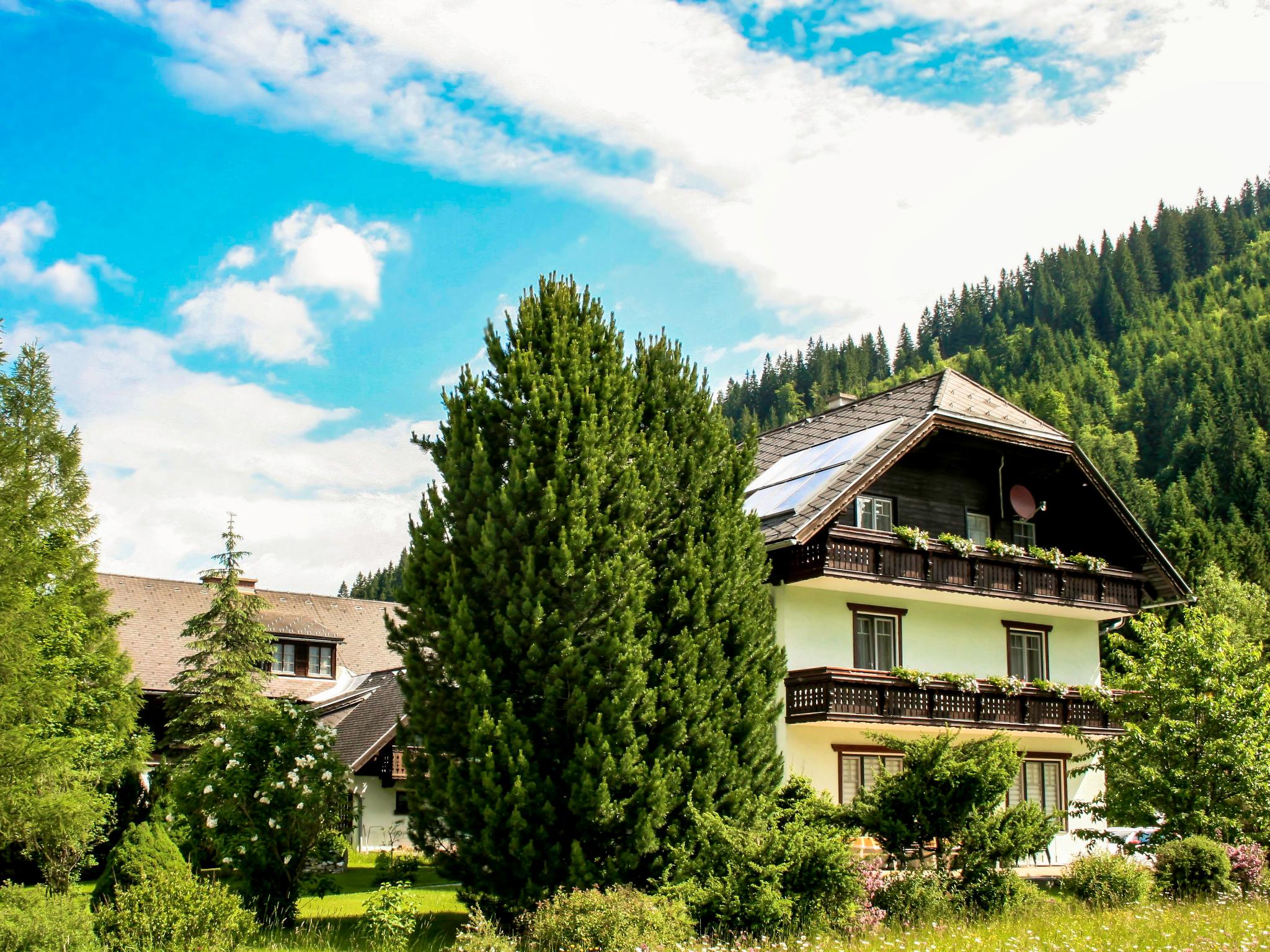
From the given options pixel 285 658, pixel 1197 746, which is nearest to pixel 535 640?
pixel 1197 746

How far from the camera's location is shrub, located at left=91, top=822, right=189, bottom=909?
1627 cm

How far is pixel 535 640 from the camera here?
16.7 m

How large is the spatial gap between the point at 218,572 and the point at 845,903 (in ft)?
77.2

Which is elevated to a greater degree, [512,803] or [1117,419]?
[1117,419]

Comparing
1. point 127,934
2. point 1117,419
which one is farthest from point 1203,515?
point 127,934

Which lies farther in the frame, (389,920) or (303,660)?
(303,660)

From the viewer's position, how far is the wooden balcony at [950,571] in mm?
23125

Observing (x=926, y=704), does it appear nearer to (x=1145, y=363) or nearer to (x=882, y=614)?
(x=882, y=614)

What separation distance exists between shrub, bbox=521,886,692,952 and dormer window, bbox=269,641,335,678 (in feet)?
103

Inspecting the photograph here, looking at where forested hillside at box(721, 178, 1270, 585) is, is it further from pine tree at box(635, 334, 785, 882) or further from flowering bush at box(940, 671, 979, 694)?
pine tree at box(635, 334, 785, 882)

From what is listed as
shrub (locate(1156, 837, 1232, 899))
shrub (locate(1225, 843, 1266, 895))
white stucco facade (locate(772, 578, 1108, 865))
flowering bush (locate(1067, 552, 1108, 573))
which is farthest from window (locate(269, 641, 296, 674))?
shrub (locate(1225, 843, 1266, 895))

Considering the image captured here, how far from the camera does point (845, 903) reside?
51.1 feet

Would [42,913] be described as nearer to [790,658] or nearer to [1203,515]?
[790,658]

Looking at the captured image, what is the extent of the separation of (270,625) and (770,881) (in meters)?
30.8
